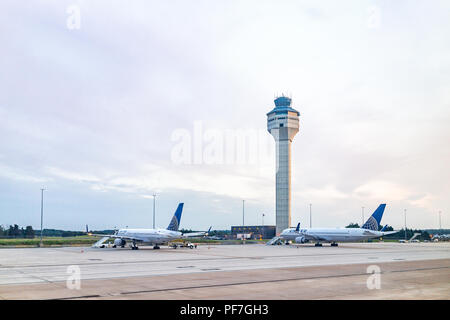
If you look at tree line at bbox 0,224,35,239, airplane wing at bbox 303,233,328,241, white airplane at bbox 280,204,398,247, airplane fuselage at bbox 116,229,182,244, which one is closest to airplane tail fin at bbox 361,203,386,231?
white airplane at bbox 280,204,398,247

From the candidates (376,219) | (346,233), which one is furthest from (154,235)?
(376,219)

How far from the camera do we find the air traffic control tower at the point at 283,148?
16350cm

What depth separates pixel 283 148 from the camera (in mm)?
164750

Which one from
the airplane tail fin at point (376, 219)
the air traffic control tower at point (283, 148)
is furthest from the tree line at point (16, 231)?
the airplane tail fin at point (376, 219)

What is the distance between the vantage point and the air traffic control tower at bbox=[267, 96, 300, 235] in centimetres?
16350

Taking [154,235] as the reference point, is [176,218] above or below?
above

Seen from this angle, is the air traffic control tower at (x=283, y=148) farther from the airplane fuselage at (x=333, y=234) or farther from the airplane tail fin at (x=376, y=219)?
the airplane tail fin at (x=376, y=219)

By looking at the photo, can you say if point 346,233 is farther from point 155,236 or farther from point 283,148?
point 283,148

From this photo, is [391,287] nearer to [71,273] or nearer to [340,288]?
[340,288]

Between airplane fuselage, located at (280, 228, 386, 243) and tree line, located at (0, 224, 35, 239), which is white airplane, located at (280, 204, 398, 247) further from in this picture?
tree line, located at (0, 224, 35, 239)
